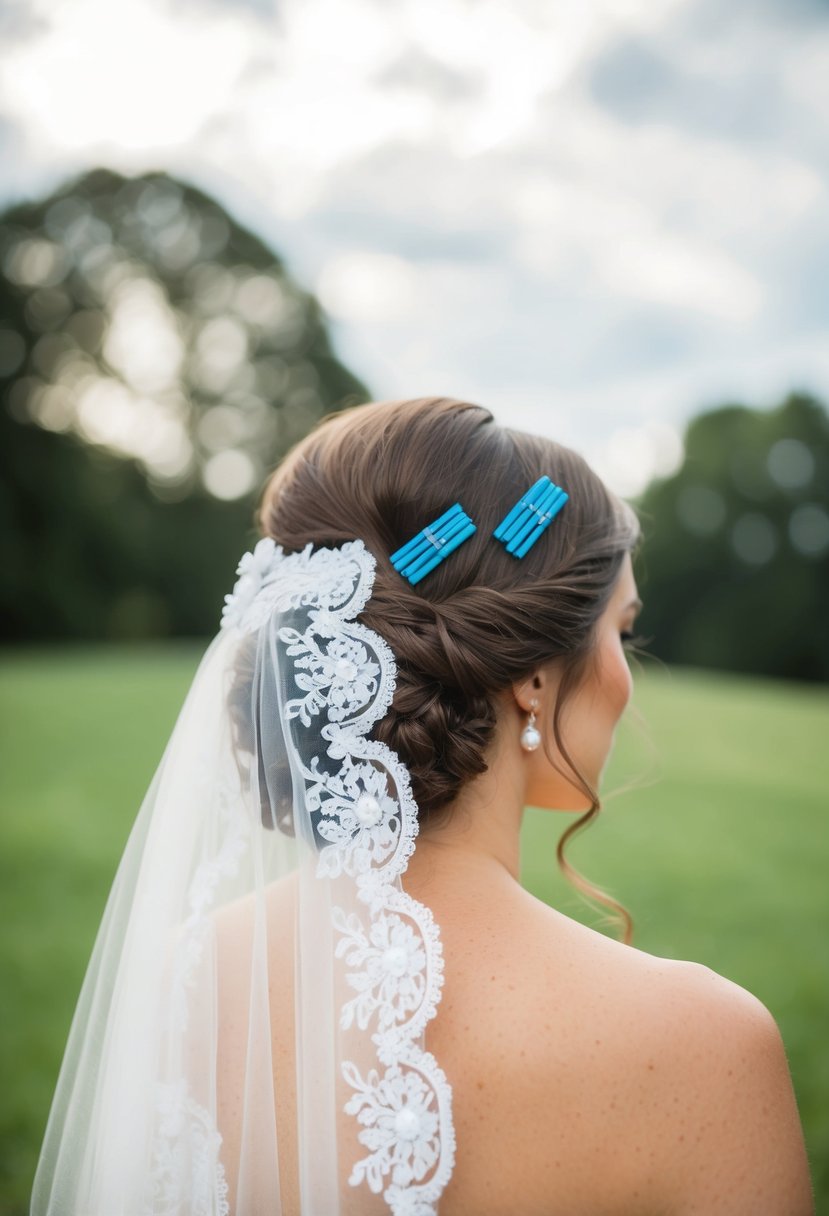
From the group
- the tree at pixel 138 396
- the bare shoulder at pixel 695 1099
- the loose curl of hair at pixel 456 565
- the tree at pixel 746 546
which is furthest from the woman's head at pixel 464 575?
the tree at pixel 746 546

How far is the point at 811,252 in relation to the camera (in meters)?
6.41

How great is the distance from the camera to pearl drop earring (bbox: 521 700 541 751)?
74.6 inches

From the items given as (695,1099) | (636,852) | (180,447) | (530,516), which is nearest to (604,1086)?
(695,1099)

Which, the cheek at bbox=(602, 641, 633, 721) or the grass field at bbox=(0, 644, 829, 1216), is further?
the grass field at bbox=(0, 644, 829, 1216)

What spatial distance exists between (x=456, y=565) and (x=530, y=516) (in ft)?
0.62

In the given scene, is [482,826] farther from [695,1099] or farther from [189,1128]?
[189,1128]

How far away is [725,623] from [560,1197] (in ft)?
84.1

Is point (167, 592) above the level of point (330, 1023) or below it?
below

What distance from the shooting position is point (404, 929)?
5.31ft

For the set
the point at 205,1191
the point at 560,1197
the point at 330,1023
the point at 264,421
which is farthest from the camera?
the point at 264,421

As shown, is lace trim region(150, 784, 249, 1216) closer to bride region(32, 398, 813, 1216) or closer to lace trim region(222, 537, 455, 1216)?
bride region(32, 398, 813, 1216)

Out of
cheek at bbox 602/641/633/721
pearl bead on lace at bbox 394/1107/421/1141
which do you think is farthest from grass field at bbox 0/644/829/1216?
pearl bead on lace at bbox 394/1107/421/1141

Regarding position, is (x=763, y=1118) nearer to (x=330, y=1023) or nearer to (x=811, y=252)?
(x=330, y=1023)

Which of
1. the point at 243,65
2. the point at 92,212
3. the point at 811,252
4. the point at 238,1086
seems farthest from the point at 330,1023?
the point at 92,212
